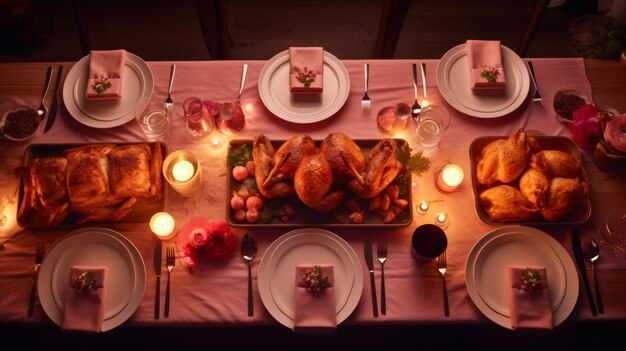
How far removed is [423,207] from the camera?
7.23 feet

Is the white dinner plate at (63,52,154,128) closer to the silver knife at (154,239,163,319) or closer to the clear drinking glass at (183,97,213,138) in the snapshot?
the clear drinking glass at (183,97,213,138)

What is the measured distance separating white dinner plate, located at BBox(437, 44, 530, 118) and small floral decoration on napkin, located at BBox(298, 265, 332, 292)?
45.6 inches

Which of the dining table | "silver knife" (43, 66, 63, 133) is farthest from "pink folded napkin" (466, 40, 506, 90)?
"silver knife" (43, 66, 63, 133)

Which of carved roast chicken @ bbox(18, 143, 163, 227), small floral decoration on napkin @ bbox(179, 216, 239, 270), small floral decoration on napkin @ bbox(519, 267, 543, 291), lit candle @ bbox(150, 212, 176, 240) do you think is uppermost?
carved roast chicken @ bbox(18, 143, 163, 227)

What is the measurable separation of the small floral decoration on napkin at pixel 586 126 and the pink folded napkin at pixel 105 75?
7.96 feet

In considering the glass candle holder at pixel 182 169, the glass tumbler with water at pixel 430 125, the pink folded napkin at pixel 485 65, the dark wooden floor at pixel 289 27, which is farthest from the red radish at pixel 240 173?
the dark wooden floor at pixel 289 27

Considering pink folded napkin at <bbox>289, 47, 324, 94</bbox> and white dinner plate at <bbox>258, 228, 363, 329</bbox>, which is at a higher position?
pink folded napkin at <bbox>289, 47, 324, 94</bbox>

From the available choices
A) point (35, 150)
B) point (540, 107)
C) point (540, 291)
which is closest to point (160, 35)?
point (35, 150)

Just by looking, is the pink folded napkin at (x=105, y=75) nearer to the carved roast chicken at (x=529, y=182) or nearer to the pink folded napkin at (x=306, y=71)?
the pink folded napkin at (x=306, y=71)

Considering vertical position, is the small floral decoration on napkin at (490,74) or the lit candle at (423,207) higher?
the small floral decoration on napkin at (490,74)

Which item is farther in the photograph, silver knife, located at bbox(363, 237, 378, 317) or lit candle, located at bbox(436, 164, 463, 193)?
lit candle, located at bbox(436, 164, 463, 193)

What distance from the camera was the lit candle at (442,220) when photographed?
7.18ft

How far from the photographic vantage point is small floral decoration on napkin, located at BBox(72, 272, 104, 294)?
200cm

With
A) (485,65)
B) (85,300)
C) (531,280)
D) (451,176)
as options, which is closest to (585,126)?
(485,65)
